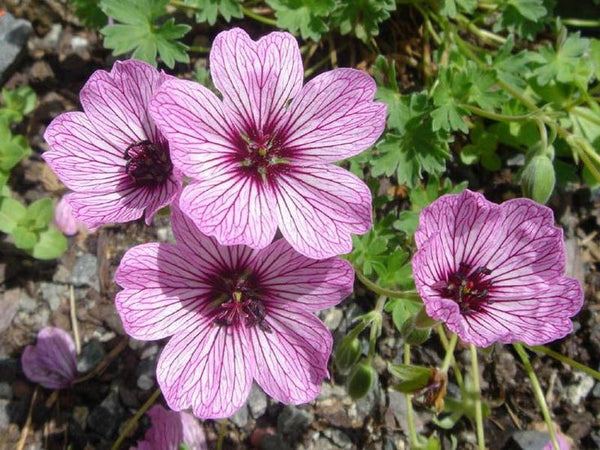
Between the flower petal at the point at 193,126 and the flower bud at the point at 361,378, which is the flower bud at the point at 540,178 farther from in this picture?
the flower petal at the point at 193,126

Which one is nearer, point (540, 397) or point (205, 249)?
point (205, 249)

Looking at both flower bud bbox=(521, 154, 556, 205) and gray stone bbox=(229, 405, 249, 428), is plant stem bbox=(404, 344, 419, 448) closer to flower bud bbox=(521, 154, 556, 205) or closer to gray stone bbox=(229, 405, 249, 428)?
gray stone bbox=(229, 405, 249, 428)

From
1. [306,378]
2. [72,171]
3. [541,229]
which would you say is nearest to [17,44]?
[72,171]

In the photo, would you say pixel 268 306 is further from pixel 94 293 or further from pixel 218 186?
pixel 94 293

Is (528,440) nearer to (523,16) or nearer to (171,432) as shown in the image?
(171,432)

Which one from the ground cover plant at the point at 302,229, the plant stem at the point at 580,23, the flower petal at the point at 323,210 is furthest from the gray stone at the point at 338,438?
the plant stem at the point at 580,23

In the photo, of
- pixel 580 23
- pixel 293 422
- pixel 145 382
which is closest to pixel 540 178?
pixel 580 23
